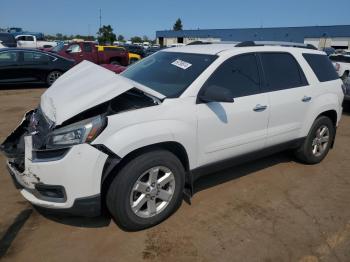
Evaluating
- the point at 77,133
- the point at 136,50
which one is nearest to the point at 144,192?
the point at 77,133

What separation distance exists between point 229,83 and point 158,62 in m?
0.97

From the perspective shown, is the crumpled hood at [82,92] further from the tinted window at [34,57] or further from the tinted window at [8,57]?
the tinted window at [34,57]

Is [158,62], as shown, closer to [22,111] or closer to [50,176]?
[50,176]

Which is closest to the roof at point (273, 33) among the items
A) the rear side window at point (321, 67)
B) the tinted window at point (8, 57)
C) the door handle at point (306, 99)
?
the tinted window at point (8, 57)

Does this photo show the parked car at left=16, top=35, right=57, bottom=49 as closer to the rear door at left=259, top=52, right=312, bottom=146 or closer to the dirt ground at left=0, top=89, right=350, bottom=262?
the rear door at left=259, top=52, right=312, bottom=146

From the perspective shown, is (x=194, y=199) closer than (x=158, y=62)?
Yes

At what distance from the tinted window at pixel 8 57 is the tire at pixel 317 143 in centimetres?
950

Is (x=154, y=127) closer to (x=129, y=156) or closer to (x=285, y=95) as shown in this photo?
(x=129, y=156)

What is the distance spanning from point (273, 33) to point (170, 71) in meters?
61.3

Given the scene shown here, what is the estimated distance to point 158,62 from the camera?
419 cm

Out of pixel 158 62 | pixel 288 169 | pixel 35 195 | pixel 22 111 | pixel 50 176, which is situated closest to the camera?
pixel 50 176

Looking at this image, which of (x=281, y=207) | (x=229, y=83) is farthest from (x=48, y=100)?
(x=281, y=207)

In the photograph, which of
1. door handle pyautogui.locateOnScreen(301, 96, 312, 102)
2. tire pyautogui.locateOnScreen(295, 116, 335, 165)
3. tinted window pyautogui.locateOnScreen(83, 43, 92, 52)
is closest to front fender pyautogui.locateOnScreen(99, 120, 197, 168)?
door handle pyautogui.locateOnScreen(301, 96, 312, 102)

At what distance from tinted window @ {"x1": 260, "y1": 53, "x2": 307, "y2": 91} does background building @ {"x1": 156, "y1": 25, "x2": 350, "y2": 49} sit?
1750 inches
